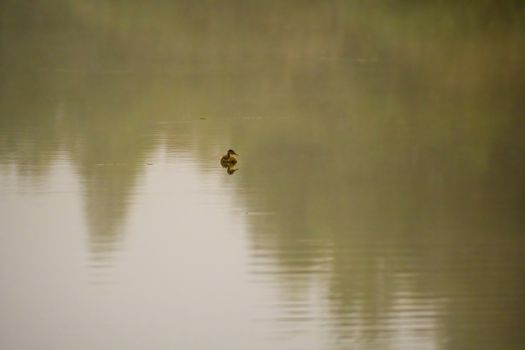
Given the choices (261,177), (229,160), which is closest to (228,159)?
(229,160)

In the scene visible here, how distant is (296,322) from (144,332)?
478 mm

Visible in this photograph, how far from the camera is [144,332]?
8.41ft

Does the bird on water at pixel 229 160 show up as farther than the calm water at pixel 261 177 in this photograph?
Yes

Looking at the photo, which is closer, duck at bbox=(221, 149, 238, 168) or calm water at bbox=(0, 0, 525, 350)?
calm water at bbox=(0, 0, 525, 350)

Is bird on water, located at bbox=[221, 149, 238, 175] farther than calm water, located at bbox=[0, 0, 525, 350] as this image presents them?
Yes

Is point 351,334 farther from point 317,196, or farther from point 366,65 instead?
point 366,65

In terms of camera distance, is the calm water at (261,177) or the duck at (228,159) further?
the duck at (228,159)

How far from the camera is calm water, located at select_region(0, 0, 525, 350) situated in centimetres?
269

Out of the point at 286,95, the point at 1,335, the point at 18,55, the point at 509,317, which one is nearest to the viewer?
the point at 1,335

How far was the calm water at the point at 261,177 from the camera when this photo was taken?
2688mm

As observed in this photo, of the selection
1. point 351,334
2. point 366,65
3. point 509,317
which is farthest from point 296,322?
point 366,65

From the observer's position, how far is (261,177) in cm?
359

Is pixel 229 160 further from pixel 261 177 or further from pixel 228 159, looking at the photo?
pixel 261 177

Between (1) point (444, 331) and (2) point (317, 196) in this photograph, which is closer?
(1) point (444, 331)
